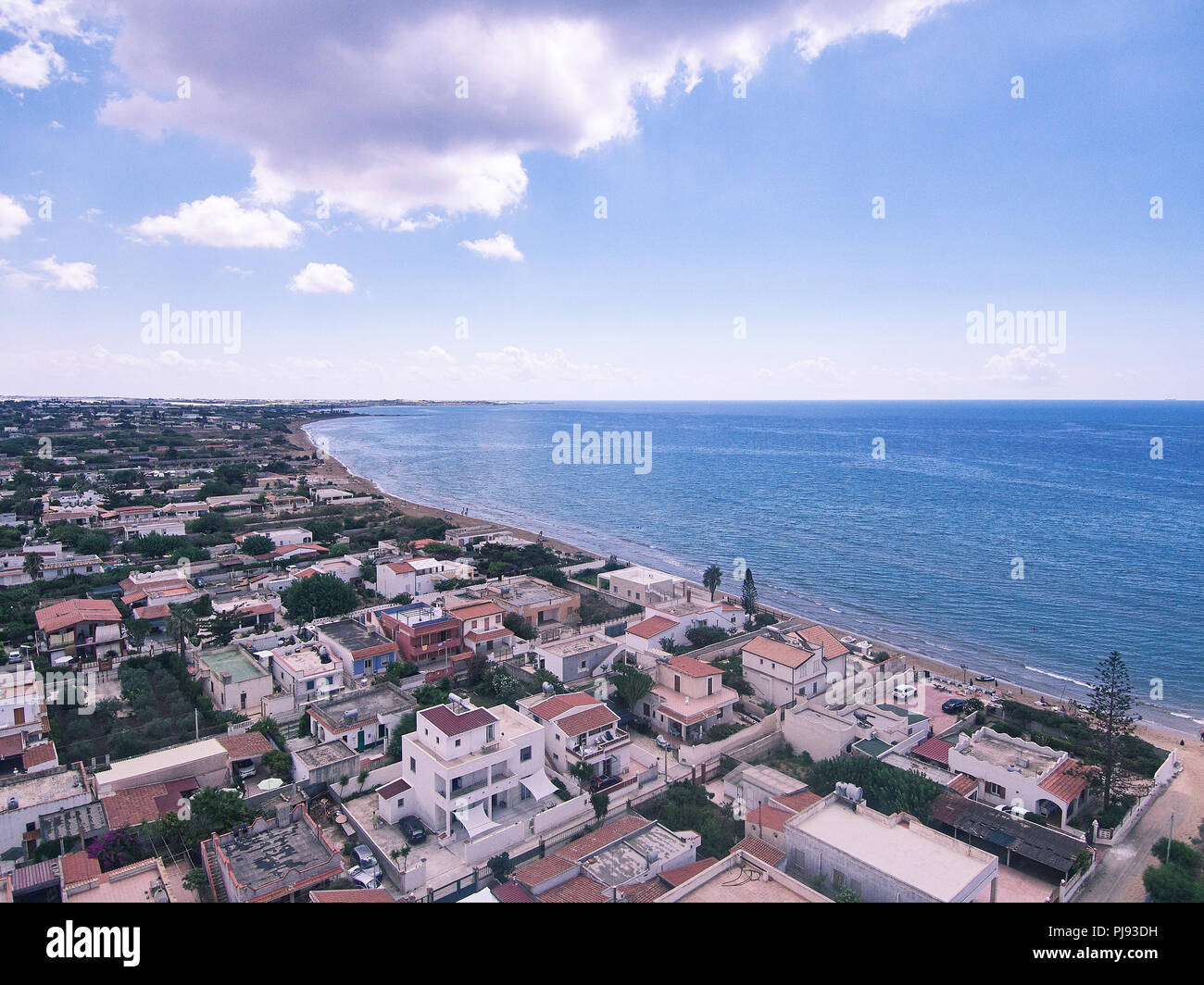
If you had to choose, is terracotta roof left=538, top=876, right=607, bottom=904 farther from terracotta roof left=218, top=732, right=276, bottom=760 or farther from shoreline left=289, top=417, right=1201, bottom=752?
shoreline left=289, top=417, right=1201, bottom=752

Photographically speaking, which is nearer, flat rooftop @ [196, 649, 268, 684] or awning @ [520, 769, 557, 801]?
awning @ [520, 769, 557, 801]

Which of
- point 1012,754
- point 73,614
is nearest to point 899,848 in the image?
point 1012,754

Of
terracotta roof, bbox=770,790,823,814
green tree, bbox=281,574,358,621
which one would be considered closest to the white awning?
terracotta roof, bbox=770,790,823,814

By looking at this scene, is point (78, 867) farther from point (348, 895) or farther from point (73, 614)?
point (73, 614)
